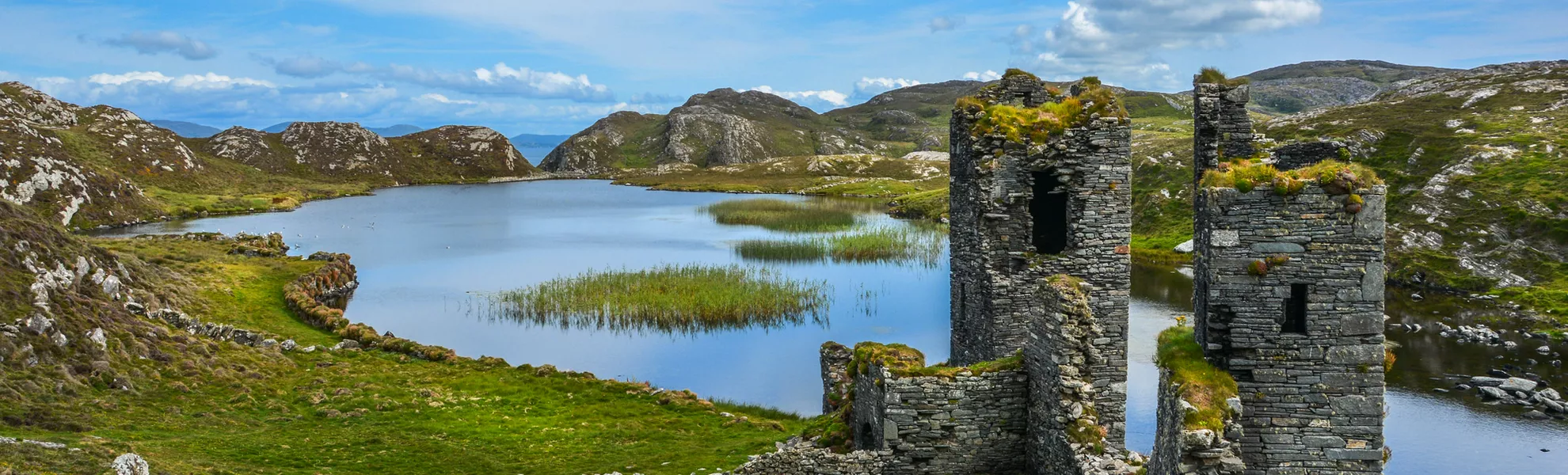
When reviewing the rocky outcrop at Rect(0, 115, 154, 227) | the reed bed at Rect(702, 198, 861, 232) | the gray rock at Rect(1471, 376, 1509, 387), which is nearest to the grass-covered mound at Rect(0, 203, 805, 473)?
the gray rock at Rect(1471, 376, 1509, 387)

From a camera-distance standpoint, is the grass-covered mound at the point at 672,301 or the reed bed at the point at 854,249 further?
the reed bed at the point at 854,249

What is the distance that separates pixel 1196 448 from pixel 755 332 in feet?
127

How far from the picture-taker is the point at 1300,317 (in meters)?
12.6

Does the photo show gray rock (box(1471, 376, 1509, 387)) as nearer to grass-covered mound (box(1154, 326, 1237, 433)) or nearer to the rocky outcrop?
grass-covered mound (box(1154, 326, 1237, 433))

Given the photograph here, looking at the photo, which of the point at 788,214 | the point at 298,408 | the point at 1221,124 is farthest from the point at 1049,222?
the point at 788,214

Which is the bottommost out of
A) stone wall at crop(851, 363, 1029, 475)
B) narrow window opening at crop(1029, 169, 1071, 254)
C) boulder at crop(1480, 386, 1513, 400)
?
boulder at crop(1480, 386, 1513, 400)

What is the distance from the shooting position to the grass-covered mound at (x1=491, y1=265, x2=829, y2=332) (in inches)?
2026

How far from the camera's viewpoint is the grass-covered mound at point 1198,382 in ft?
37.8

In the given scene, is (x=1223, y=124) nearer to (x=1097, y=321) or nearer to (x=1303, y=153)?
(x=1303, y=153)

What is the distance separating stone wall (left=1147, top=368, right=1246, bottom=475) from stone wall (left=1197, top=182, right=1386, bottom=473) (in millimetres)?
862

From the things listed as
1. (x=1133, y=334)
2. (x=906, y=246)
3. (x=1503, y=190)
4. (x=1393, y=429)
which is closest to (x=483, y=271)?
(x=906, y=246)

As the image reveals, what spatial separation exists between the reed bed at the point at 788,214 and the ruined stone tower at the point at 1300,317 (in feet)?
270

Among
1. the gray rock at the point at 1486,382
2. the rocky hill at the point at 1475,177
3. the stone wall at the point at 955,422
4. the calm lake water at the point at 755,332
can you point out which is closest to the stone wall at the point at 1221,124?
the stone wall at the point at 955,422

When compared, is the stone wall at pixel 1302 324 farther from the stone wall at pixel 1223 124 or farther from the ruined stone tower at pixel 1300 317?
the stone wall at pixel 1223 124
